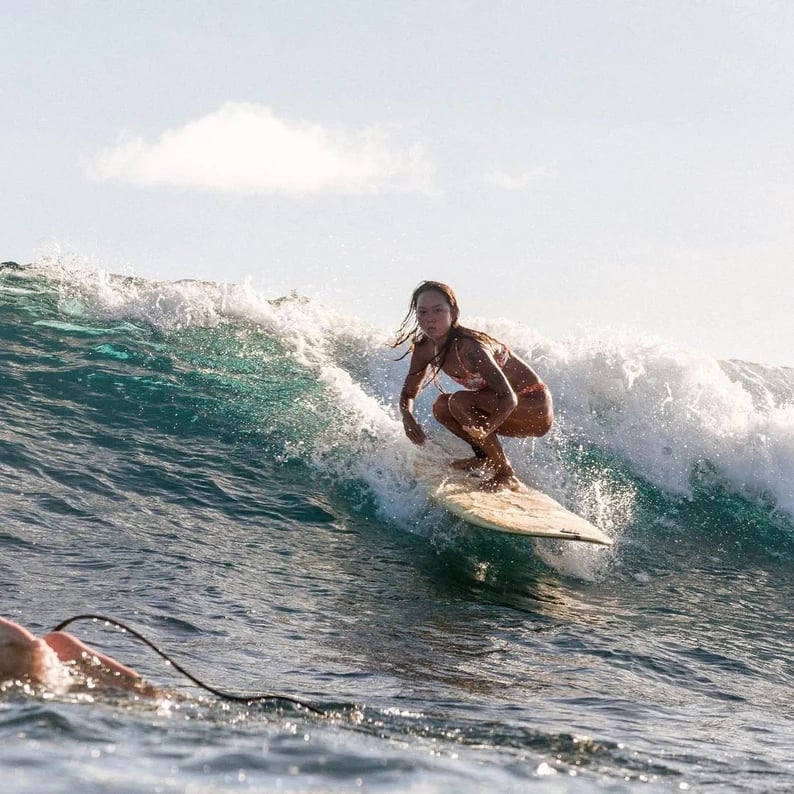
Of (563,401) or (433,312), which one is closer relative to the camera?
(433,312)

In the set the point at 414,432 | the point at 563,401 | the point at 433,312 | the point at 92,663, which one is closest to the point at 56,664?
the point at 92,663

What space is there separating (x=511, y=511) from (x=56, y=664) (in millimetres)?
4896

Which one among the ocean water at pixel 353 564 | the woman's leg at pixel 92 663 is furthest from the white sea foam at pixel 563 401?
the woman's leg at pixel 92 663

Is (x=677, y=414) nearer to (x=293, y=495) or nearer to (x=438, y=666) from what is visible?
(x=293, y=495)

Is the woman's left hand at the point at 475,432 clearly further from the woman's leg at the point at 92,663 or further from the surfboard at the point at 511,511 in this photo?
the woman's leg at the point at 92,663

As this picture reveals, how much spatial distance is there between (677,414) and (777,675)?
21.7 ft

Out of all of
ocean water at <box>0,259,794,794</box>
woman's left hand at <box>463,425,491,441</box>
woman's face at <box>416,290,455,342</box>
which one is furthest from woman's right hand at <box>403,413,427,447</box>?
woman's face at <box>416,290,455,342</box>

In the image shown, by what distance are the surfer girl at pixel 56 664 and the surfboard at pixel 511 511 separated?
432 centimetres

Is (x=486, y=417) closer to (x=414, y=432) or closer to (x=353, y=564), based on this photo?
(x=414, y=432)

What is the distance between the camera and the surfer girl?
3.24m

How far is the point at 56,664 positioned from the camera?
3.35 metres

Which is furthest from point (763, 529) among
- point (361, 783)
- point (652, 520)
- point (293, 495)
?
point (361, 783)

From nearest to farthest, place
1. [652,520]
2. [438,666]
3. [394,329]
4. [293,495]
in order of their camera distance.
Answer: [438,666], [293,495], [652,520], [394,329]

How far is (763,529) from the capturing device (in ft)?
34.7
